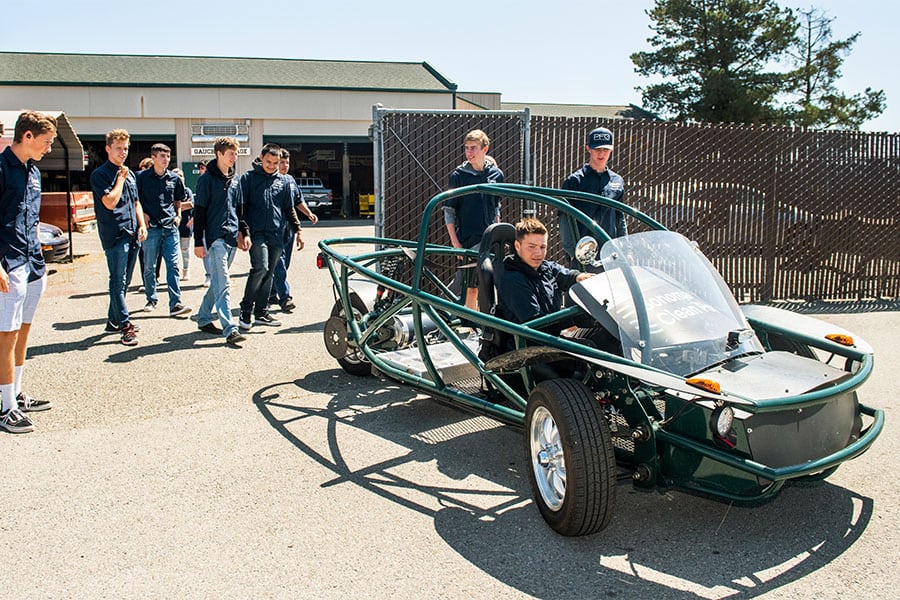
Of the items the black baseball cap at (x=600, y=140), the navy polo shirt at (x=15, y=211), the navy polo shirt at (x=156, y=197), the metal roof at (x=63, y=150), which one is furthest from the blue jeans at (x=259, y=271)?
the metal roof at (x=63, y=150)

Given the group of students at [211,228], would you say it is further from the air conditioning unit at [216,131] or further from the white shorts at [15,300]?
the air conditioning unit at [216,131]

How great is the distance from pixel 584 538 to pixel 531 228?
72.7 inches

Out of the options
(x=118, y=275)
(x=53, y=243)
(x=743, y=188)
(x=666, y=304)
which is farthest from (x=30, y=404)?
(x=53, y=243)

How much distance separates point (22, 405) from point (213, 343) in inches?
85.7

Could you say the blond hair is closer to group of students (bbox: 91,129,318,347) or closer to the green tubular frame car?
group of students (bbox: 91,129,318,347)

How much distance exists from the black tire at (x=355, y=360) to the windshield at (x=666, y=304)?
2.50 m

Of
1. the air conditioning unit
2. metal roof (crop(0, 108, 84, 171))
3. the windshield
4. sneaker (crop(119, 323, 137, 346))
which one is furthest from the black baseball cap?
the air conditioning unit

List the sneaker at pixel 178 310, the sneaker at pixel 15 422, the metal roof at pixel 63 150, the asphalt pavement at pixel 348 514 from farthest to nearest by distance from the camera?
the metal roof at pixel 63 150
the sneaker at pixel 178 310
the sneaker at pixel 15 422
the asphalt pavement at pixel 348 514

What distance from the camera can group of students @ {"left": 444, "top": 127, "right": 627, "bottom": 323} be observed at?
4715 mm

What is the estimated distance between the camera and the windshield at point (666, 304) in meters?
4.00

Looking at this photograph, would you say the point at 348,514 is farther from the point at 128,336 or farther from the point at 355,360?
the point at 128,336

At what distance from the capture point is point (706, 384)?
3.51 metres

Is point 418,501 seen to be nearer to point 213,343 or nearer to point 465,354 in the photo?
point 465,354

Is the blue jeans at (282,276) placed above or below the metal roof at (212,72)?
below
